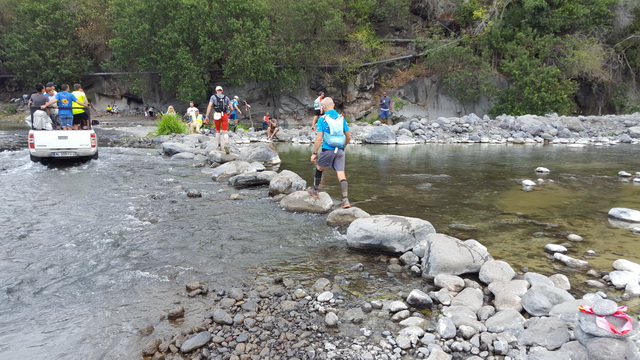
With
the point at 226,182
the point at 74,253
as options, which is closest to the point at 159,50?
the point at 226,182

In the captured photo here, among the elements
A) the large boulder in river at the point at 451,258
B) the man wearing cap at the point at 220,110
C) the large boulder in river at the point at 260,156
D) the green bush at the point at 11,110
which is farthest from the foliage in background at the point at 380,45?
the large boulder in river at the point at 451,258

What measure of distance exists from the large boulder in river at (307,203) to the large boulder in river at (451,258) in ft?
9.37

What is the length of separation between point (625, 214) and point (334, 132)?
5.63 metres

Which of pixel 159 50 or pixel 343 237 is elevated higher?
pixel 159 50

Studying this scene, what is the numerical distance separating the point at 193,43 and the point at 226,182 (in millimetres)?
22950

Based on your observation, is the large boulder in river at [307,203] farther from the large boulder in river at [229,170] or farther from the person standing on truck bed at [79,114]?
the person standing on truck bed at [79,114]

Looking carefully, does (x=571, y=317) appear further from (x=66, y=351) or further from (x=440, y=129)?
(x=440, y=129)

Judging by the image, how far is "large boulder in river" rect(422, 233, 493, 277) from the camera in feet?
17.2

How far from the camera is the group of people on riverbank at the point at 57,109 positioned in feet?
39.0

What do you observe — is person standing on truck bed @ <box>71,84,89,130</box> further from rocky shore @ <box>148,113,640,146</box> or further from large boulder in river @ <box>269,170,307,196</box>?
large boulder in river @ <box>269,170,307,196</box>

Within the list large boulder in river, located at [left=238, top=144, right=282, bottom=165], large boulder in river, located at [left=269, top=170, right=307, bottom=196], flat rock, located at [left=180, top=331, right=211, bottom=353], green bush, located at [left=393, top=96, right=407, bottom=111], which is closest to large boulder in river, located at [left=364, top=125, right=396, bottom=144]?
large boulder in river, located at [left=238, top=144, right=282, bottom=165]

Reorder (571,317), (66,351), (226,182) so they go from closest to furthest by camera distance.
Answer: (66,351)
(571,317)
(226,182)

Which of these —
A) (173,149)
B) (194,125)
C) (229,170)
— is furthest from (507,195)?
(194,125)

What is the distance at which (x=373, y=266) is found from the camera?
5.68m
